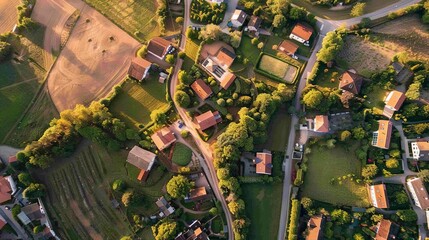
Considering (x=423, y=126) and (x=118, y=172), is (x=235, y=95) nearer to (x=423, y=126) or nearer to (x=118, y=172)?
(x=118, y=172)

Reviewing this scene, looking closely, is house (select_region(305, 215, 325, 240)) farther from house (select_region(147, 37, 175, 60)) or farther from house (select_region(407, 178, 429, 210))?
house (select_region(147, 37, 175, 60))

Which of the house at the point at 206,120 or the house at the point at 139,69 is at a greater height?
the house at the point at 139,69

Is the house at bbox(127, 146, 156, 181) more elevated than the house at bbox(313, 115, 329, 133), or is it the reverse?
the house at bbox(313, 115, 329, 133)

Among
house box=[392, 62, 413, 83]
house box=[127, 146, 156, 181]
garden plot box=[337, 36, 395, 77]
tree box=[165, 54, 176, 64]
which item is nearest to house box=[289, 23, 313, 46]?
garden plot box=[337, 36, 395, 77]

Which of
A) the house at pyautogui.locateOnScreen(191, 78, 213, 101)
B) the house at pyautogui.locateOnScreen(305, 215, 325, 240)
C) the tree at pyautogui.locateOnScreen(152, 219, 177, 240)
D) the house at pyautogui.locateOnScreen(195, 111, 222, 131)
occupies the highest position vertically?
the house at pyautogui.locateOnScreen(191, 78, 213, 101)

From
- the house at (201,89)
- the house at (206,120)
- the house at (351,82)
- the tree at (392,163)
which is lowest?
the house at (206,120)

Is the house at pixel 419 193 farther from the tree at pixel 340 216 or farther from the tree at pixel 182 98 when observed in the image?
the tree at pixel 182 98

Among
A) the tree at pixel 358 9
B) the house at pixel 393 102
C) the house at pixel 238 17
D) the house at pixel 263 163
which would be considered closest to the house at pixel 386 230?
the house at pixel 393 102
